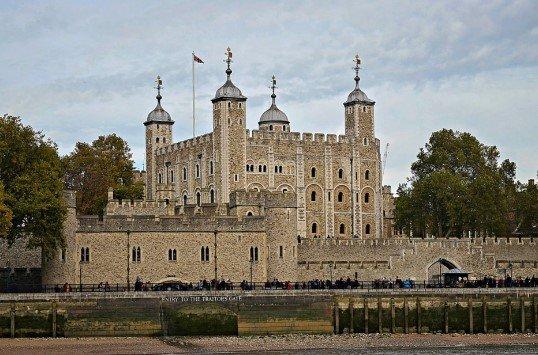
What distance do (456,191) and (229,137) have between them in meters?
19.2

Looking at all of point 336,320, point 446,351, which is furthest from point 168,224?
point 446,351

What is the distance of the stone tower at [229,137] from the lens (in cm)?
12294

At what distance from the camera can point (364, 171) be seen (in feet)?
432

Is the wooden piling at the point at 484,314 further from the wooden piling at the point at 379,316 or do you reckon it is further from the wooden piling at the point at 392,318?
the wooden piling at the point at 379,316

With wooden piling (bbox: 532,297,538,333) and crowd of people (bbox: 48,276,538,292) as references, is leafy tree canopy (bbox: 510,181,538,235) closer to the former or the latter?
crowd of people (bbox: 48,276,538,292)

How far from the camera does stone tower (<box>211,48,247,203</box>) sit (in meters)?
123

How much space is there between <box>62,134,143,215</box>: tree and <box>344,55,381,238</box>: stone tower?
1892 cm

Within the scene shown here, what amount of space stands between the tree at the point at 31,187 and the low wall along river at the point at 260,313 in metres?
8.38

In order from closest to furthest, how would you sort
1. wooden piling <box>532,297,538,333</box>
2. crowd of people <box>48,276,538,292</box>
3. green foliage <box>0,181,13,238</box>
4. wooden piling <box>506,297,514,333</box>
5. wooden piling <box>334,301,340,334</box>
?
wooden piling <box>334,301,340,334</box> → wooden piling <box>506,297,514,333</box> → wooden piling <box>532,297,538,333</box> → green foliage <box>0,181,13,238</box> → crowd of people <box>48,276,538,292</box>

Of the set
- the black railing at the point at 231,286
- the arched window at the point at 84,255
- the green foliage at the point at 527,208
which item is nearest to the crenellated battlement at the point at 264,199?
the black railing at the point at 231,286

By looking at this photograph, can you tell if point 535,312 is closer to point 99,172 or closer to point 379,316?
point 379,316

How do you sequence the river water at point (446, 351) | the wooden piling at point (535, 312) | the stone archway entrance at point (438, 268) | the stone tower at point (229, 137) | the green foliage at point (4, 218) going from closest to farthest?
1. the river water at point (446, 351)
2. the wooden piling at point (535, 312)
3. the green foliage at point (4, 218)
4. the stone archway entrance at point (438, 268)
5. the stone tower at point (229, 137)

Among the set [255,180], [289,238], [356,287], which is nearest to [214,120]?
[255,180]

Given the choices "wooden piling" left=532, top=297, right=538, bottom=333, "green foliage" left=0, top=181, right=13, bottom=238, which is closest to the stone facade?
"green foliage" left=0, top=181, right=13, bottom=238
